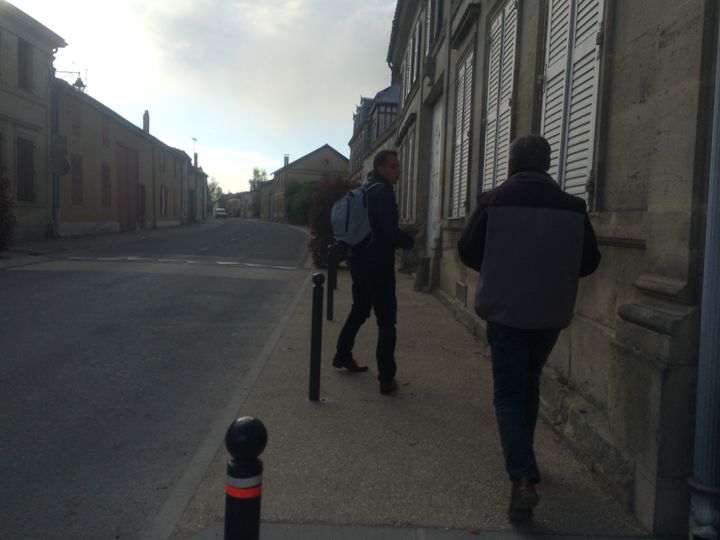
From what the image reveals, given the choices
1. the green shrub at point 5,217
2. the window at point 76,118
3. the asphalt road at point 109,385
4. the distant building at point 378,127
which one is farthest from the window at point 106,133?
the asphalt road at point 109,385

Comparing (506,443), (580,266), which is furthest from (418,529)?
(580,266)

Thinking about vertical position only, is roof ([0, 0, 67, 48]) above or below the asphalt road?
above

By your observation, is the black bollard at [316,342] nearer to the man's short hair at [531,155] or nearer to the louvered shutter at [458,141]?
the man's short hair at [531,155]

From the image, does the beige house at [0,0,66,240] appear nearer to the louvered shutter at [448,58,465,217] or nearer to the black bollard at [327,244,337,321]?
the black bollard at [327,244,337,321]

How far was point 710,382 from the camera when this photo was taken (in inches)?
109

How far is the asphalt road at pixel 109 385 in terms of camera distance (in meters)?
3.39

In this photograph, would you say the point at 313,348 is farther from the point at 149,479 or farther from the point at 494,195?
the point at 494,195

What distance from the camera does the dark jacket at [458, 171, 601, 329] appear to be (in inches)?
125

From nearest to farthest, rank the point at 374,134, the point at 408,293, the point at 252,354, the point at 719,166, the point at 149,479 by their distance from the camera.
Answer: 1. the point at 719,166
2. the point at 149,479
3. the point at 252,354
4. the point at 408,293
5. the point at 374,134

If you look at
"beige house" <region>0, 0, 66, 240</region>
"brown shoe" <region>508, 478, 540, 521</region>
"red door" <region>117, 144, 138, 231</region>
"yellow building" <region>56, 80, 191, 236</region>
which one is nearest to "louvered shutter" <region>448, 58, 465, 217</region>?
"brown shoe" <region>508, 478, 540, 521</region>

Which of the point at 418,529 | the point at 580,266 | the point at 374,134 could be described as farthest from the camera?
the point at 374,134

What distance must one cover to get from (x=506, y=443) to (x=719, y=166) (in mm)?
1603

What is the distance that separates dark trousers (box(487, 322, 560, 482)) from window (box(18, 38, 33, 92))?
923 inches

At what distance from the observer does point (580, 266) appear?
3320mm
